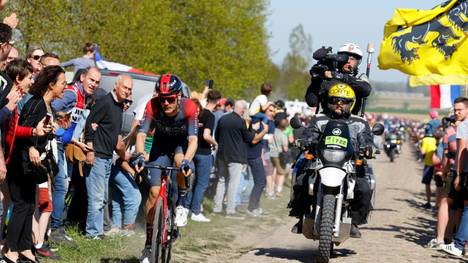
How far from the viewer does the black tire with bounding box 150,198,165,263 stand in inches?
378

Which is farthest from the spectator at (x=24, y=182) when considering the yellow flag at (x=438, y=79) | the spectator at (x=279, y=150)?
the spectator at (x=279, y=150)

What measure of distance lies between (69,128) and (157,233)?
2959mm

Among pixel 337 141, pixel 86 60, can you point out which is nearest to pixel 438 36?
pixel 86 60

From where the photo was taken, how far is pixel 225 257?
496 inches

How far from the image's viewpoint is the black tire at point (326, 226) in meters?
11.3

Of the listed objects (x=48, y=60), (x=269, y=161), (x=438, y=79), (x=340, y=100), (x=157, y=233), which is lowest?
(x=157, y=233)

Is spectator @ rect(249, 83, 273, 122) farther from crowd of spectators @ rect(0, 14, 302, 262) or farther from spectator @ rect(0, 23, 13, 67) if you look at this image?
spectator @ rect(0, 23, 13, 67)

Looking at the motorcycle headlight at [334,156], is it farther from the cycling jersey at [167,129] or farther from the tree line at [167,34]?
the tree line at [167,34]

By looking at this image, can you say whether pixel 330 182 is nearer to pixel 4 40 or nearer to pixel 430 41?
pixel 4 40

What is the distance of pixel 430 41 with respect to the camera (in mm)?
17203

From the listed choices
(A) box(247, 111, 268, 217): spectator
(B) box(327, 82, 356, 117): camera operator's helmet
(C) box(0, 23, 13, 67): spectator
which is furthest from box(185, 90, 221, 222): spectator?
(C) box(0, 23, 13, 67): spectator

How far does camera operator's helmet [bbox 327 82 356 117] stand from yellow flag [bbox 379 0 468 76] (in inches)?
195

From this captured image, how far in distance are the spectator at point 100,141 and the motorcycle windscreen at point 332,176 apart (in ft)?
8.66

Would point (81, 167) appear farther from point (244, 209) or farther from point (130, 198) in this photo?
point (244, 209)
